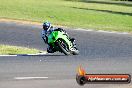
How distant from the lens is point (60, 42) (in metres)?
20.0

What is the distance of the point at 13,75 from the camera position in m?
14.5

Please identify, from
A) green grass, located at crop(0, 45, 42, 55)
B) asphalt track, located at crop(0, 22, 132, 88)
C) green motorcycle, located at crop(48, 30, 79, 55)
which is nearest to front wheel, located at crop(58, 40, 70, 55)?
green motorcycle, located at crop(48, 30, 79, 55)

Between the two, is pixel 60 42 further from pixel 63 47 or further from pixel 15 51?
pixel 15 51

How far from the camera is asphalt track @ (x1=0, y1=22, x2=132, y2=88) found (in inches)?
534

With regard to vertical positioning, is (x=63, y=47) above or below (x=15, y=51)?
above

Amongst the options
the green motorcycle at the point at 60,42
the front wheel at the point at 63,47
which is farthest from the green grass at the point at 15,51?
the front wheel at the point at 63,47

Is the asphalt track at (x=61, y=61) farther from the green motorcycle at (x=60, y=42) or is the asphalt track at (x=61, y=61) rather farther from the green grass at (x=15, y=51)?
the green grass at (x=15, y=51)

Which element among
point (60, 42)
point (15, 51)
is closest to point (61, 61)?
point (60, 42)

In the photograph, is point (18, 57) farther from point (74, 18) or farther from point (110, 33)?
point (74, 18)

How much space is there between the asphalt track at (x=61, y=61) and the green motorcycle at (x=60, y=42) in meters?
0.32

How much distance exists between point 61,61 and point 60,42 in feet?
6.68

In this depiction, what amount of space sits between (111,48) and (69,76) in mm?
9571

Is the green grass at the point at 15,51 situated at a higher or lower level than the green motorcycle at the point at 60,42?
lower

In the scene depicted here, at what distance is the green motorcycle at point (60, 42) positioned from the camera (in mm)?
19938
